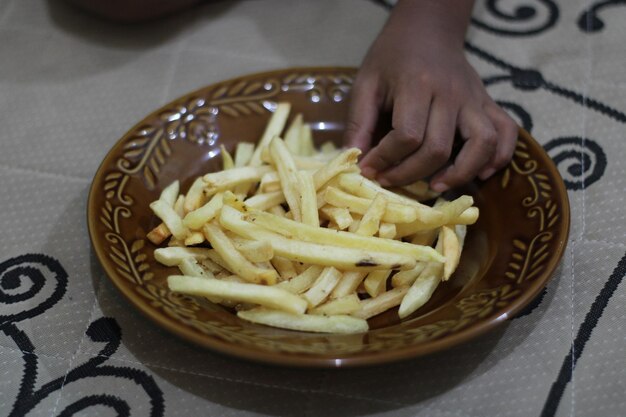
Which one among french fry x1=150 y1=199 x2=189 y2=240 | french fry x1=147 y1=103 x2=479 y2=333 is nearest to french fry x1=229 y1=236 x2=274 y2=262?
french fry x1=147 y1=103 x2=479 y2=333

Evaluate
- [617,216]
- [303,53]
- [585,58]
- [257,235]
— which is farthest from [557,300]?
[303,53]

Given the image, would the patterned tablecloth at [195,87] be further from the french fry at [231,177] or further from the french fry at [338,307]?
the french fry at [231,177]

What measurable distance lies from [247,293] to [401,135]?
1.15 feet

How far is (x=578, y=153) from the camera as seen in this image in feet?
3.98

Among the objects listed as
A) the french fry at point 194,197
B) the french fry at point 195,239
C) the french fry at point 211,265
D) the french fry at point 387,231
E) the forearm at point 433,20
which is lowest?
the french fry at point 211,265

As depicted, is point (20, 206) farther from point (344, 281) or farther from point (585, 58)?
point (585, 58)

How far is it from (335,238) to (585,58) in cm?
87

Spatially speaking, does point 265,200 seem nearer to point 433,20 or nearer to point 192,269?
point 192,269

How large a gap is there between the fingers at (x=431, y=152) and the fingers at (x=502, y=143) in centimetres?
7

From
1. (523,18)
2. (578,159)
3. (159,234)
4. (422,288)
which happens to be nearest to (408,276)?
(422,288)

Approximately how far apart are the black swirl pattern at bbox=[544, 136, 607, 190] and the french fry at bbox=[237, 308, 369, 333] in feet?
1.77

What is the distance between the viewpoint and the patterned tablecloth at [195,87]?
2.81 ft

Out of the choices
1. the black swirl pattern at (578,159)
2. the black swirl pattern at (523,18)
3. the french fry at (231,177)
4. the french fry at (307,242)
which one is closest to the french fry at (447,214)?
the french fry at (307,242)

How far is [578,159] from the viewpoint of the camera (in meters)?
1.20
